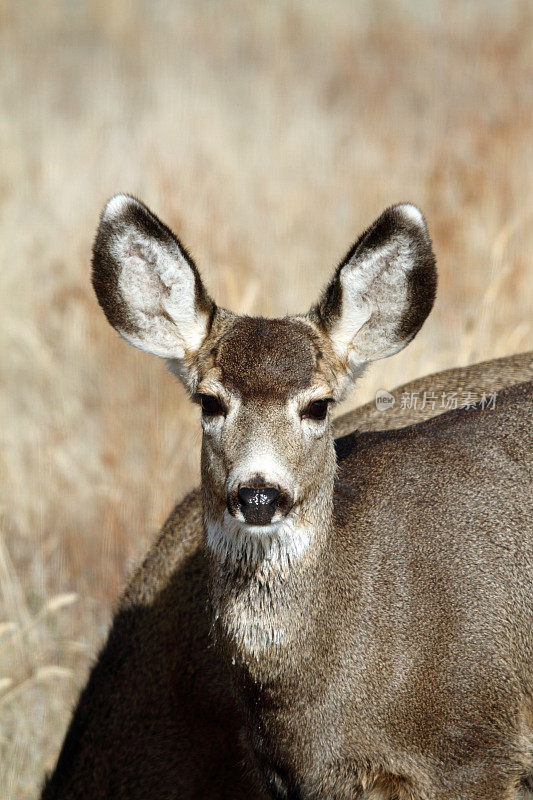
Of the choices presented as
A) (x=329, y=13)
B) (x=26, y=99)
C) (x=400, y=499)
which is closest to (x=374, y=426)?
(x=400, y=499)

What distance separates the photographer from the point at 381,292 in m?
4.15

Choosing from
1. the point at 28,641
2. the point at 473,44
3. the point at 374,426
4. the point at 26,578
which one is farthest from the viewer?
the point at 473,44

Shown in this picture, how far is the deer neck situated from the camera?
3824mm

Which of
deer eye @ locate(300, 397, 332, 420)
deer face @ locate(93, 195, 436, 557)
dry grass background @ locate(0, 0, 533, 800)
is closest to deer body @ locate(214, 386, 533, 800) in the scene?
deer face @ locate(93, 195, 436, 557)

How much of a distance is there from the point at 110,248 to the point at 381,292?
0.95 m

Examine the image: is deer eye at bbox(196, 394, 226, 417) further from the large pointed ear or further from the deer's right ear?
the large pointed ear

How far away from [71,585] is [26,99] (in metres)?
6.73

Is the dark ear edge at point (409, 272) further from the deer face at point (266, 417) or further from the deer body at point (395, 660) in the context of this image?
the deer body at point (395, 660)

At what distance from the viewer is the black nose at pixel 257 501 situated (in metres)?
3.45

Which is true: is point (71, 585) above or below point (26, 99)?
below

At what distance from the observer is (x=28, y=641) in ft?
20.7

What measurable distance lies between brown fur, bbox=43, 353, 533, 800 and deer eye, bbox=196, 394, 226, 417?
1.08 meters

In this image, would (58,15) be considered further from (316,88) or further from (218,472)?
(218,472)

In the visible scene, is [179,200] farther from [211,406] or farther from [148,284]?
[211,406]
